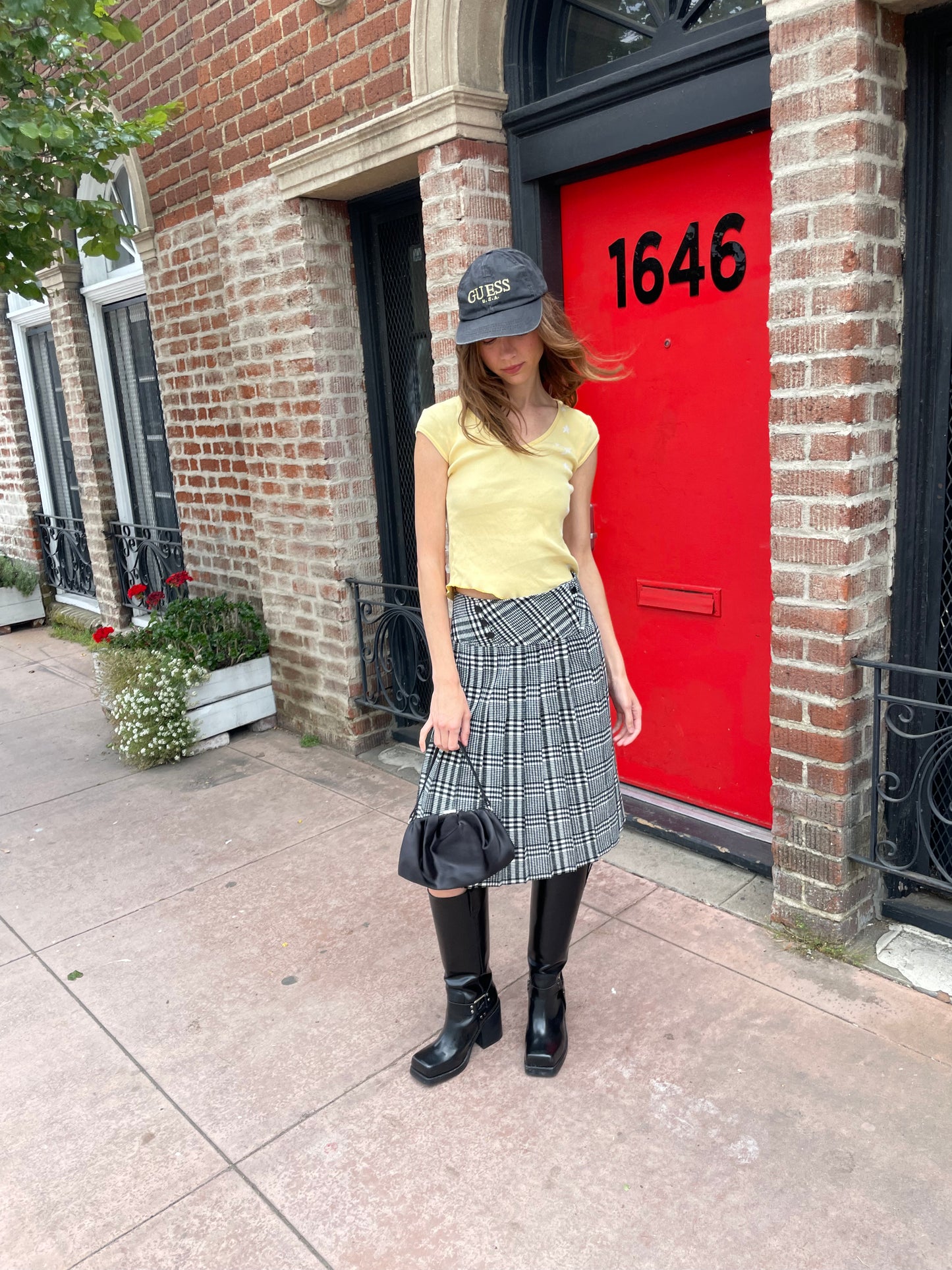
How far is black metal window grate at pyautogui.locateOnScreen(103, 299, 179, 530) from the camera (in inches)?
256

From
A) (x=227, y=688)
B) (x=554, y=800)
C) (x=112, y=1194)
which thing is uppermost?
(x=554, y=800)

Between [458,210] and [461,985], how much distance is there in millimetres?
2724

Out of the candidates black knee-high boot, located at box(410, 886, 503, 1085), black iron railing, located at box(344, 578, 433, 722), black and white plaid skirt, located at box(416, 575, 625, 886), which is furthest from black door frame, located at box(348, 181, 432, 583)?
black knee-high boot, located at box(410, 886, 503, 1085)

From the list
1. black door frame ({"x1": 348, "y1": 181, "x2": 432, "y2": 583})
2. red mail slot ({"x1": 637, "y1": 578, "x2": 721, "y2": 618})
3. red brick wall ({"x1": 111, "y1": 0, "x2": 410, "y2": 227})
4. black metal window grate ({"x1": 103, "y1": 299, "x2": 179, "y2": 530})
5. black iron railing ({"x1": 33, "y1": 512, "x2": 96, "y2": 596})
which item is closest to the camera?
red mail slot ({"x1": 637, "y1": 578, "x2": 721, "y2": 618})

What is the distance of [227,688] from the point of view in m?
5.12

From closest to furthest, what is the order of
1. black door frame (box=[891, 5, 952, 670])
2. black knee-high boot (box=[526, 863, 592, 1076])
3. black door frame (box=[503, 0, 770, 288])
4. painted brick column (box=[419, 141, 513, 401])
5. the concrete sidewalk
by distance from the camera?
the concrete sidewalk → black knee-high boot (box=[526, 863, 592, 1076]) → black door frame (box=[891, 5, 952, 670]) → black door frame (box=[503, 0, 770, 288]) → painted brick column (box=[419, 141, 513, 401])

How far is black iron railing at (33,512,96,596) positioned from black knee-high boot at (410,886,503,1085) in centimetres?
665

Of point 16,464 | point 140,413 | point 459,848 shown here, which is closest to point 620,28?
point 459,848

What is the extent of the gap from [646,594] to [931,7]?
194 centimetres

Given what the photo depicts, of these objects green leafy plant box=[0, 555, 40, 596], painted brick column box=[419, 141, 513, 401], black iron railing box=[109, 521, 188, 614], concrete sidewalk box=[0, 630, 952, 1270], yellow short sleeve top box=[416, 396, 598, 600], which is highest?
painted brick column box=[419, 141, 513, 401]

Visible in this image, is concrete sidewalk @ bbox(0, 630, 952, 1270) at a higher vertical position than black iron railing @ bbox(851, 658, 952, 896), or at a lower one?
lower

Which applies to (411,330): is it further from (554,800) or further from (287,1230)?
(287,1230)

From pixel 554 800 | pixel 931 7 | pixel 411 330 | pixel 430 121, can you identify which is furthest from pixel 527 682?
pixel 411 330

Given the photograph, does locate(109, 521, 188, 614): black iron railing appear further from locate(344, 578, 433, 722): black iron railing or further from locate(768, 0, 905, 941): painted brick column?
locate(768, 0, 905, 941): painted brick column
